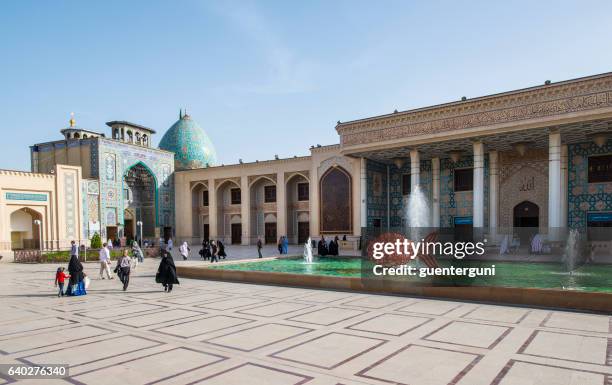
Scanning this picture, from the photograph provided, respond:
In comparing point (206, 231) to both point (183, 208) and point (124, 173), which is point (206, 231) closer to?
point (183, 208)

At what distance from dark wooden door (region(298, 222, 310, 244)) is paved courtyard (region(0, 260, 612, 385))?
66.1 ft

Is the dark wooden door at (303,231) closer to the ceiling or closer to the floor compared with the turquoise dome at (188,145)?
closer to the floor

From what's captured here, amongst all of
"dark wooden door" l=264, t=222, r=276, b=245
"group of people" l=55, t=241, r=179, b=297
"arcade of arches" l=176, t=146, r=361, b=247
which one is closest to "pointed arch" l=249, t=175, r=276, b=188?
"arcade of arches" l=176, t=146, r=361, b=247

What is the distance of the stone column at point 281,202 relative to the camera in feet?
91.7

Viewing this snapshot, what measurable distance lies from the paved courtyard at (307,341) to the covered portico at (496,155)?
10034 mm

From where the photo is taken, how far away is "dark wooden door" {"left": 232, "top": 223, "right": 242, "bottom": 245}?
31.1 metres

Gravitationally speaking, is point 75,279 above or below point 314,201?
below

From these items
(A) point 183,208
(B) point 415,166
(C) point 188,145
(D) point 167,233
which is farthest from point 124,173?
(B) point 415,166

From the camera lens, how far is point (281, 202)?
2803 cm

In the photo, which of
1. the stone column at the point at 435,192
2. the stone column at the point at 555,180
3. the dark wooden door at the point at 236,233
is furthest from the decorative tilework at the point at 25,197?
the stone column at the point at 555,180

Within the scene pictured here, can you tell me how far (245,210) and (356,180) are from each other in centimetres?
989

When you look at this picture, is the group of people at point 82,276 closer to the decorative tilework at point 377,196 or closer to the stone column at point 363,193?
the stone column at point 363,193

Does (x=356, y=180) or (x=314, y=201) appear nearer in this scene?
(x=356, y=180)

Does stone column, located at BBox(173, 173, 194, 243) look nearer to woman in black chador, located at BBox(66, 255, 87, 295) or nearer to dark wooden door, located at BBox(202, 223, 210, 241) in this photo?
dark wooden door, located at BBox(202, 223, 210, 241)
